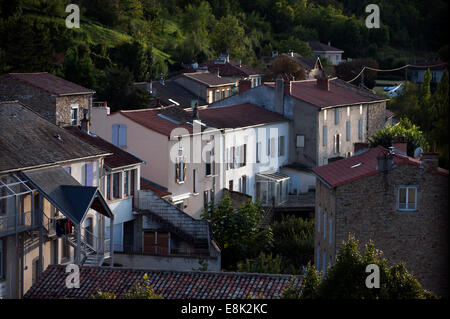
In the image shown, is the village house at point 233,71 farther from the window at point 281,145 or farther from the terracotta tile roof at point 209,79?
the window at point 281,145

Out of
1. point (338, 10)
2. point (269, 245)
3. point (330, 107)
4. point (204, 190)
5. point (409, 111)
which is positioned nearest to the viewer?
point (269, 245)

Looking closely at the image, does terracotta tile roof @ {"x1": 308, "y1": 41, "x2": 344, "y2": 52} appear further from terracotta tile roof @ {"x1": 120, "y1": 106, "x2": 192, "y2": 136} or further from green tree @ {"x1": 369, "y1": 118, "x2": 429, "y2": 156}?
terracotta tile roof @ {"x1": 120, "y1": 106, "x2": 192, "y2": 136}

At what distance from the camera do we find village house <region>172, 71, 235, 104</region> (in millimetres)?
72500

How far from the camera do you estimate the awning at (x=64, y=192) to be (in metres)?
32.0

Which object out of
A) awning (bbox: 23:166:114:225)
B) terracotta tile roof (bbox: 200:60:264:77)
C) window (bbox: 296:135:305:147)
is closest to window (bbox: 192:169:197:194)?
window (bbox: 296:135:305:147)

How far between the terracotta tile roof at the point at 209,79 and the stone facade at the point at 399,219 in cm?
4144

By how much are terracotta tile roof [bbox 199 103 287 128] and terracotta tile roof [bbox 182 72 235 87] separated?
52.3 feet

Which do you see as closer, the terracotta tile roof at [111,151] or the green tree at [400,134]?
the terracotta tile roof at [111,151]

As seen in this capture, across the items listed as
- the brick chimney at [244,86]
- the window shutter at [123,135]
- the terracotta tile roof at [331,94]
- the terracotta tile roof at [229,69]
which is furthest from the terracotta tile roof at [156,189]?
the terracotta tile roof at [229,69]

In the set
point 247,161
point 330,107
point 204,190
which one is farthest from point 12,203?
point 330,107

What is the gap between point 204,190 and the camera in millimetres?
47344
